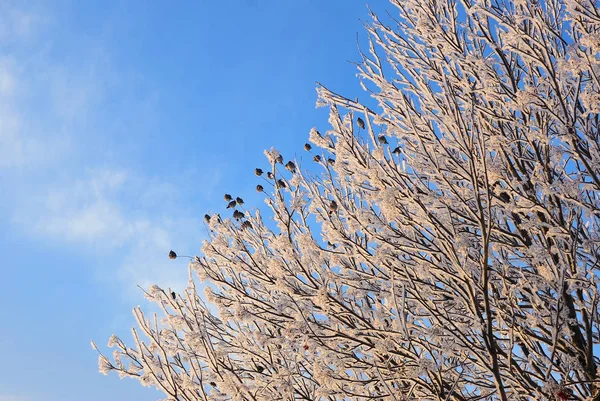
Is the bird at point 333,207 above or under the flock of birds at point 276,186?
under

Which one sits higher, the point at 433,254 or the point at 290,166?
the point at 290,166

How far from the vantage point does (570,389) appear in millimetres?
3543

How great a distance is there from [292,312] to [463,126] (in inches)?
78.4

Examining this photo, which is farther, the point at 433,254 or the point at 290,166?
the point at 290,166

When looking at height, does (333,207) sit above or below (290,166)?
below

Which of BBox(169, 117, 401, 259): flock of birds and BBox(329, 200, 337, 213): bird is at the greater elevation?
BBox(169, 117, 401, 259): flock of birds

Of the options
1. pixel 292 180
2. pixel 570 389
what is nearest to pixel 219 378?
pixel 292 180

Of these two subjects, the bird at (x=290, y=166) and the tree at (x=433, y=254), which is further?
the bird at (x=290, y=166)

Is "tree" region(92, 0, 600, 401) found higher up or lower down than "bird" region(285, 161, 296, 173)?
lower down

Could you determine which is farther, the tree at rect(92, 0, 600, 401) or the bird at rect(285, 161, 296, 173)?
the bird at rect(285, 161, 296, 173)

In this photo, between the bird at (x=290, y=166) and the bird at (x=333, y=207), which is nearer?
the bird at (x=333, y=207)

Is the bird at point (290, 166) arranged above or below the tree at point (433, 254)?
above

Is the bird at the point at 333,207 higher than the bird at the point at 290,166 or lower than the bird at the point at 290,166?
lower

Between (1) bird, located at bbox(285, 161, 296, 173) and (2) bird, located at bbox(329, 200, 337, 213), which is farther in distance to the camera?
(1) bird, located at bbox(285, 161, 296, 173)
